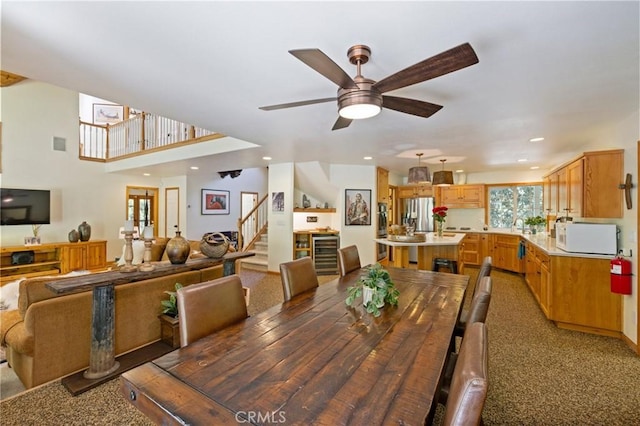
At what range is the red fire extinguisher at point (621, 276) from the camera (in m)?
2.89

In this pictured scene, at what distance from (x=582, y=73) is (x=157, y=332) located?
4.31 metres

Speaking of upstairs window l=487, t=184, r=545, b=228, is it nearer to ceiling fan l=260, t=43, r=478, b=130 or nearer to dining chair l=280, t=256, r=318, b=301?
ceiling fan l=260, t=43, r=478, b=130

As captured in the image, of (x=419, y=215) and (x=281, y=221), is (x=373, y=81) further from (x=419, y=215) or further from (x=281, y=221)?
(x=419, y=215)

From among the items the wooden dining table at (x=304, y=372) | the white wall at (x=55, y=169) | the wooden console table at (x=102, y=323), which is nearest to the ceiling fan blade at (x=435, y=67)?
the wooden dining table at (x=304, y=372)

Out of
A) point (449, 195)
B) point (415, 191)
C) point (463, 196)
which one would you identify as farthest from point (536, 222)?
point (415, 191)

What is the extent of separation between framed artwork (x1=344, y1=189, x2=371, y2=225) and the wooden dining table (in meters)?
4.42

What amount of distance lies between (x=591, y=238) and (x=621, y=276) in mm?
503

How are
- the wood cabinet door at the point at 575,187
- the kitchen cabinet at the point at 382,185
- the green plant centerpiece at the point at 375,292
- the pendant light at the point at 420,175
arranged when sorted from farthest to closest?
the kitchen cabinet at the point at 382,185 < the pendant light at the point at 420,175 < the wood cabinet door at the point at 575,187 < the green plant centerpiece at the point at 375,292

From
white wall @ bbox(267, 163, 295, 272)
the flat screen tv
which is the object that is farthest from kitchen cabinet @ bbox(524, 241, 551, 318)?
the flat screen tv

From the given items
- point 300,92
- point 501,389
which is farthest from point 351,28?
point 501,389

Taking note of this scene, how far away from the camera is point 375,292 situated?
188cm

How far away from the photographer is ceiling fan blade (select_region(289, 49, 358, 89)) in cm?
127

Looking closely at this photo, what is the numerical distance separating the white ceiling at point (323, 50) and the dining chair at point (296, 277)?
1401 millimetres

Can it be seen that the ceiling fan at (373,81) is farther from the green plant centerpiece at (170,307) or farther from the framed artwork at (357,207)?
the framed artwork at (357,207)
